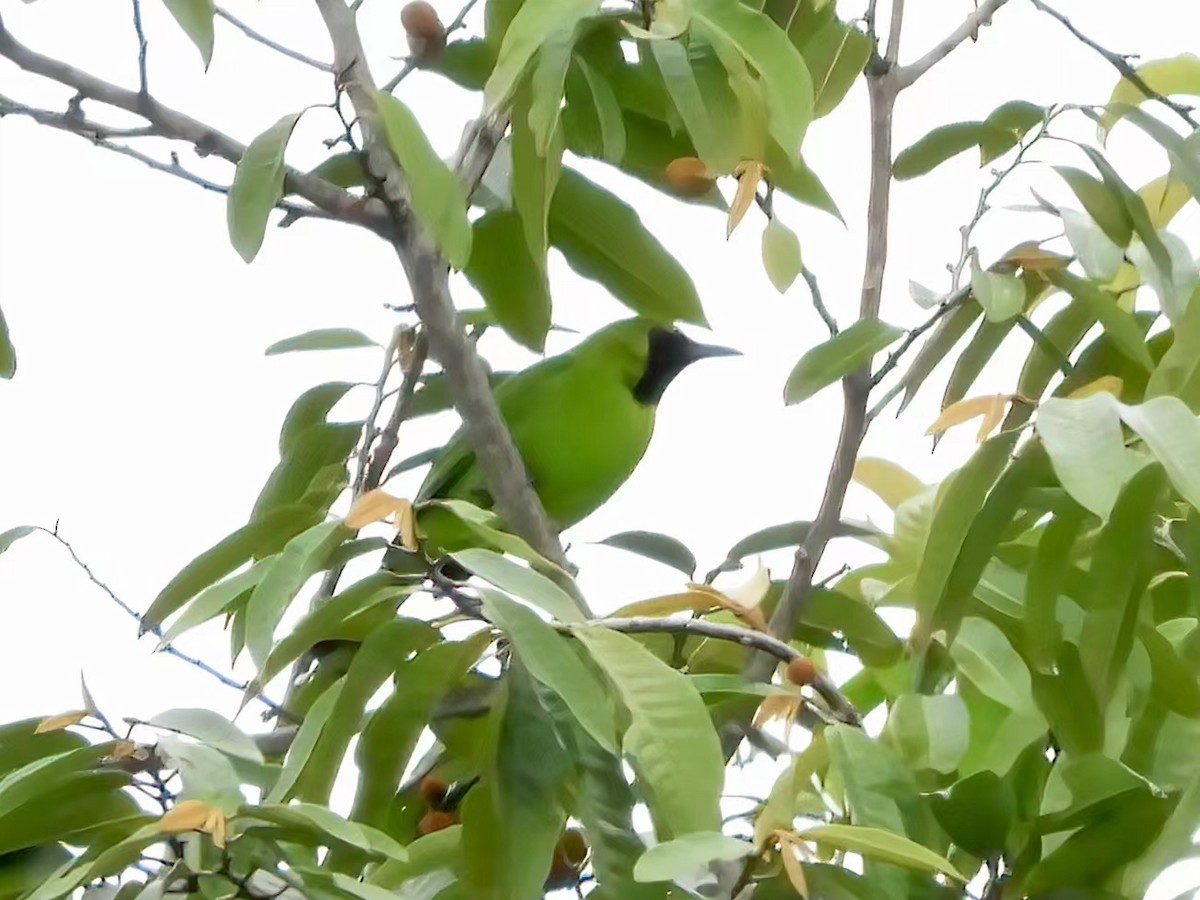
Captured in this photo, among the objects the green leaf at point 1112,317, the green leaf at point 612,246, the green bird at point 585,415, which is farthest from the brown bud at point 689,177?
the green bird at point 585,415

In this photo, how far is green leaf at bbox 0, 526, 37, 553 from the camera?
93cm

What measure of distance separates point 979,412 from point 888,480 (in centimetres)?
27

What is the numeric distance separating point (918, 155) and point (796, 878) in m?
0.59

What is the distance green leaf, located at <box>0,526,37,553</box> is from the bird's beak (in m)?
1.17

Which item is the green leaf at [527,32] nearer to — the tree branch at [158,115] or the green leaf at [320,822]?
the tree branch at [158,115]

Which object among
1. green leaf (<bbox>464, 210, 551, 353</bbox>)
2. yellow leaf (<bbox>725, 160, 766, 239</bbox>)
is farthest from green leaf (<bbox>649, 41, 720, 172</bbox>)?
green leaf (<bbox>464, 210, 551, 353</bbox>)

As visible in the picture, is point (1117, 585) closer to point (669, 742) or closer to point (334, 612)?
point (669, 742)

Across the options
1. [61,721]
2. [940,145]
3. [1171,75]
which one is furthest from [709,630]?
[1171,75]

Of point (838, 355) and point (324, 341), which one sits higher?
point (324, 341)

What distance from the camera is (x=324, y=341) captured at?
1328 millimetres

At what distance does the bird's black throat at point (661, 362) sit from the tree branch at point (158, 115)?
98 centimetres

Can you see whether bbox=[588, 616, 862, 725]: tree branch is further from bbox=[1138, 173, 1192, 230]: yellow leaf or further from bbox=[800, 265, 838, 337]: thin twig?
bbox=[1138, 173, 1192, 230]: yellow leaf

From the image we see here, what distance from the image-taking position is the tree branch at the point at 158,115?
2.88ft

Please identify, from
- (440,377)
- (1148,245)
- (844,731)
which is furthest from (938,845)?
(440,377)
